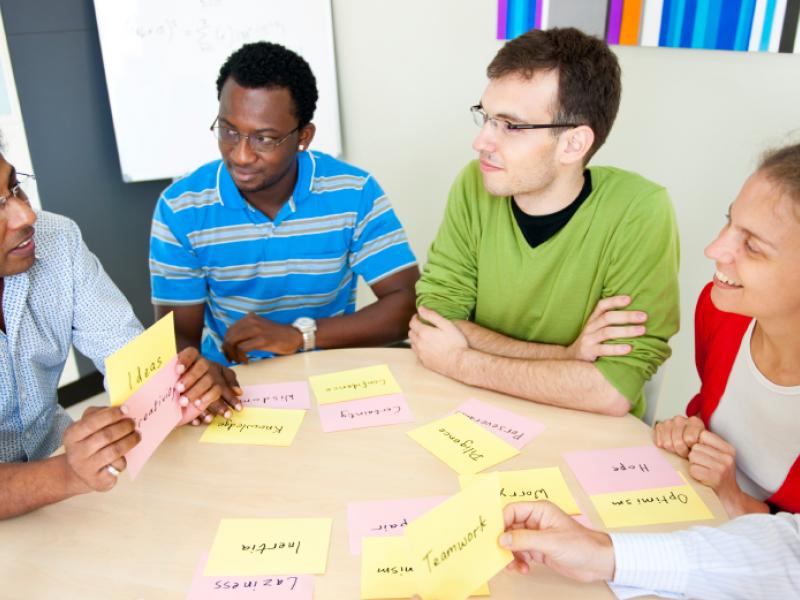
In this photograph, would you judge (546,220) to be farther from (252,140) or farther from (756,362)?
(252,140)

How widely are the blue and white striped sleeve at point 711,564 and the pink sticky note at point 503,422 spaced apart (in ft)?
1.15

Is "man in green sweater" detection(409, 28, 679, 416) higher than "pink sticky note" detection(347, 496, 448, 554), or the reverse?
"man in green sweater" detection(409, 28, 679, 416)

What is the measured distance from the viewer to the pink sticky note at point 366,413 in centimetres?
138

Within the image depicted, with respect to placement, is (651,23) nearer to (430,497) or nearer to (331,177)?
(331,177)

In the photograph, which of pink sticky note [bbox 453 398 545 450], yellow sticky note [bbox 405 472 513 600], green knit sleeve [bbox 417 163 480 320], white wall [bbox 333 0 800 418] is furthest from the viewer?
white wall [bbox 333 0 800 418]

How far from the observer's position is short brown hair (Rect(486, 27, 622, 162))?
1.60 metres

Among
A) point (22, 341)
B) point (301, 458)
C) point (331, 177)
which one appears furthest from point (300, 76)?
point (301, 458)

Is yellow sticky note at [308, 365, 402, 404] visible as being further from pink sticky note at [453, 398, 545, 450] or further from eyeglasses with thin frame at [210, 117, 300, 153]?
eyeglasses with thin frame at [210, 117, 300, 153]

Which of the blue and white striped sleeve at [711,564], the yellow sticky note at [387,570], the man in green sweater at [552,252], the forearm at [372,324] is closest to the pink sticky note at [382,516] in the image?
the yellow sticky note at [387,570]

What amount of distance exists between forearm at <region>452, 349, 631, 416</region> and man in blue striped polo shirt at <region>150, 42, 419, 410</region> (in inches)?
19.9

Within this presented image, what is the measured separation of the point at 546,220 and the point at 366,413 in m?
0.67

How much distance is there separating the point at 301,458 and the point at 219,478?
153 millimetres

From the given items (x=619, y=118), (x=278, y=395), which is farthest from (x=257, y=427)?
(x=619, y=118)

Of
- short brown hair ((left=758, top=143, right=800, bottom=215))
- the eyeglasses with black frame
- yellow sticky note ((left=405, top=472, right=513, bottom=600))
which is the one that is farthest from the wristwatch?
short brown hair ((left=758, top=143, right=800, bottom=215))
